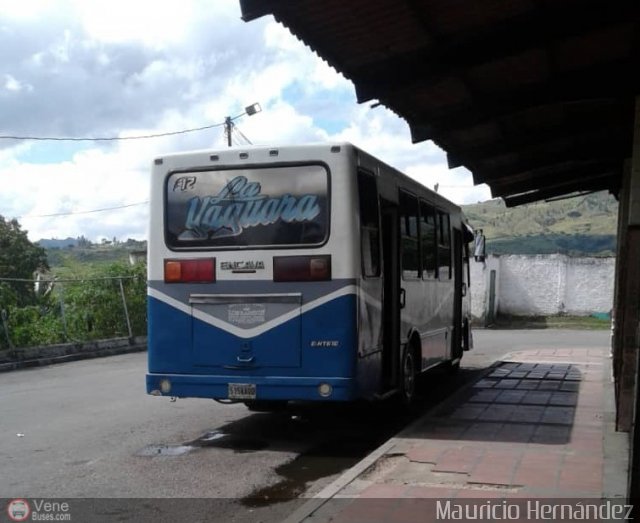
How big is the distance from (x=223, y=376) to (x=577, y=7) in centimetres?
493

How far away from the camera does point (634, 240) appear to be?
282 inches

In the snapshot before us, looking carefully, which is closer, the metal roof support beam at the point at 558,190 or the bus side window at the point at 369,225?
the bus side window at the point at 369,225

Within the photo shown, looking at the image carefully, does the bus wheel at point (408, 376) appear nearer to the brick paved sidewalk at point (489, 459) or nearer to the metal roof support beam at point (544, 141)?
the brick paved sidewalk at point (489, 459)

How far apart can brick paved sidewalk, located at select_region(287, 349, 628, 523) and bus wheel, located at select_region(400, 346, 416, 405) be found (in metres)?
0.53

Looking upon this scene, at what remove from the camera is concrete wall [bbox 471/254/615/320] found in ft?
114

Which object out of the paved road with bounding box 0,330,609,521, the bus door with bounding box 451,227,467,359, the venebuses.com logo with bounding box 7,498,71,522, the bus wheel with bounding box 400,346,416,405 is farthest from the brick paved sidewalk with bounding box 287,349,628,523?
the bus door with bounding box 451,227,467,359

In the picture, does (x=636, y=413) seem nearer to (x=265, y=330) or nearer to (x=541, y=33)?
(x=541, y=33)

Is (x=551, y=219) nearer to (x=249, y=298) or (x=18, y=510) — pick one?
(x=249, y=298)

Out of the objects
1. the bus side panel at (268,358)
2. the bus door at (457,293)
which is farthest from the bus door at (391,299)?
the bus door at (457,293)

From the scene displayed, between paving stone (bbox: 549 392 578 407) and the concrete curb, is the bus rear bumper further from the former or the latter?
the concrete curb

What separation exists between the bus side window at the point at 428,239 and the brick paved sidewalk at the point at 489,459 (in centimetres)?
188

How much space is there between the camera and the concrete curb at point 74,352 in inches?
698

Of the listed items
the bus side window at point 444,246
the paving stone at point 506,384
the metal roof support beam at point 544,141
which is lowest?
the paving stone at point 506,384

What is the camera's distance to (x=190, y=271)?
8.20 m
